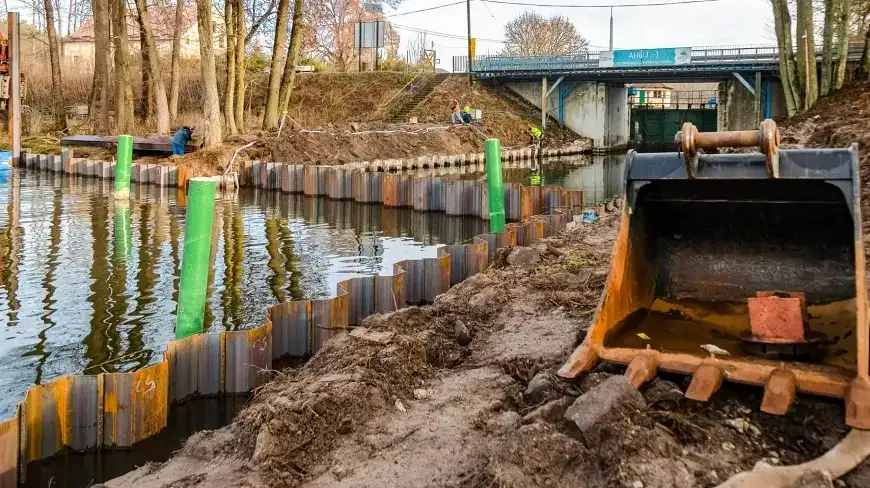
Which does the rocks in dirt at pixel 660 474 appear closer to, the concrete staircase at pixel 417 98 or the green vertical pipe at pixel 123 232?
the green vertical pipe at pixel 123 232

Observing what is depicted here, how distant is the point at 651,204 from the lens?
20.4ft

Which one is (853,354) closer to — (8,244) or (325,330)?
(325,330)

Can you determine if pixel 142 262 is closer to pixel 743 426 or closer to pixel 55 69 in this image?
pixel 743 426

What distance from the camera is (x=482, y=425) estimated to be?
16.3ft

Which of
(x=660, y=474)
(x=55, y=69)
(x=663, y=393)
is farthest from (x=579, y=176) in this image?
(x=660, y=474)

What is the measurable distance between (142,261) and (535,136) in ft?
105

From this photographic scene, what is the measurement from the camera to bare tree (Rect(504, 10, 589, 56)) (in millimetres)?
75188

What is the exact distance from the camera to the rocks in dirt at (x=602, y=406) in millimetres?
4199

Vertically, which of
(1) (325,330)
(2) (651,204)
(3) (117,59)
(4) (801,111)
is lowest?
(1) (325,330)

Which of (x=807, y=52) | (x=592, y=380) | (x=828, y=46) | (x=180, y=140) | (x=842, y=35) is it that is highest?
(x=842, y=35)

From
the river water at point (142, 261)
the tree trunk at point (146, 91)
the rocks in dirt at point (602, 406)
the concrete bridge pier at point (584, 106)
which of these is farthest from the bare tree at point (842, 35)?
the concrete bridge pier at point (584, 106)

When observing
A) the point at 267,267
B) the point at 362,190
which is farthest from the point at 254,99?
the point at 267,267

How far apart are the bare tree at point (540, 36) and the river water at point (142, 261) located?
2163 inches

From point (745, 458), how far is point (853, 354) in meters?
1.40
